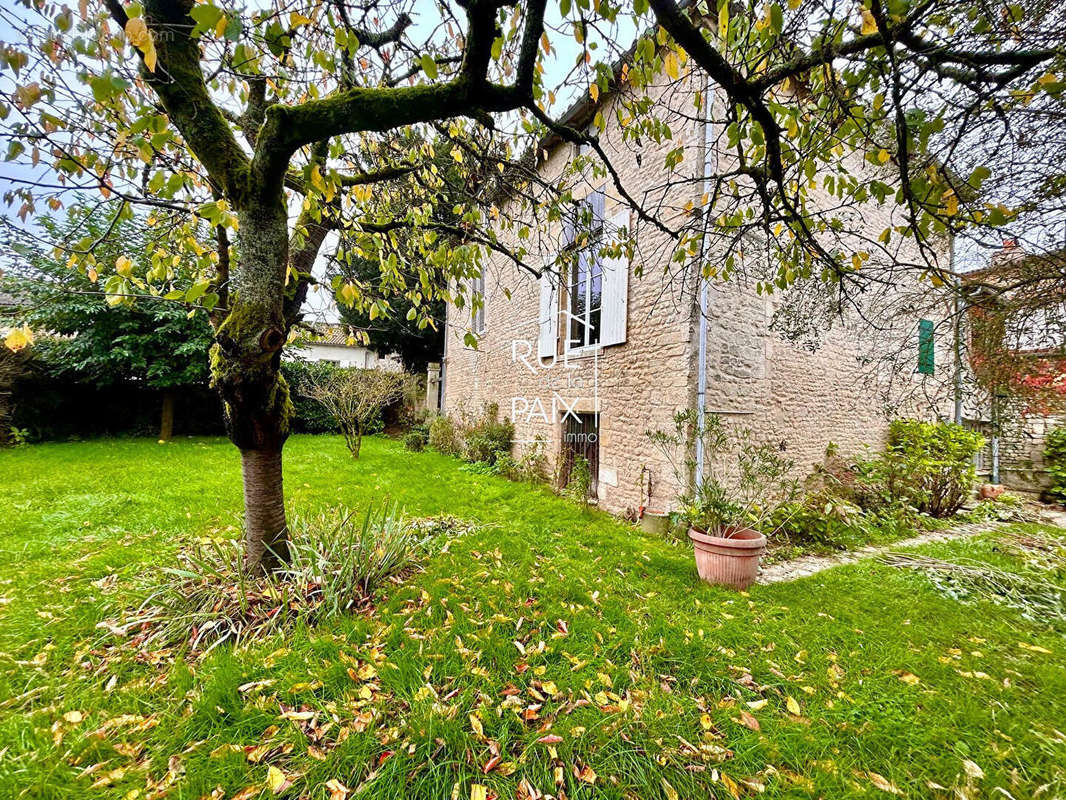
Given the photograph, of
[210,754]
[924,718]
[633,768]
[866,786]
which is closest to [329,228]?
[210,754]

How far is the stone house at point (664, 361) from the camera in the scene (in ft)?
15.3

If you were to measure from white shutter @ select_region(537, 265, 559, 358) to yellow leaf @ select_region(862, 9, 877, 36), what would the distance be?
5008mm

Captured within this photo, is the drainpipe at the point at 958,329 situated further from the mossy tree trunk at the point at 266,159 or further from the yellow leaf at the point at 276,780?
the yellow leaf at the point at 276,780

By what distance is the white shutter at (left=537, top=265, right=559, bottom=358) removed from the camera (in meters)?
6.96

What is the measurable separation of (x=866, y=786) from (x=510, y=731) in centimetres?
156

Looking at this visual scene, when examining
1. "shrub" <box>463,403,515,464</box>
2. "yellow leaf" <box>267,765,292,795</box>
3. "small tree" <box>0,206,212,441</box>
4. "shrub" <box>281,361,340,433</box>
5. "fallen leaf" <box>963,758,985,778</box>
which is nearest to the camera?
"yellow leaf" <box>267,765,292,795</box>

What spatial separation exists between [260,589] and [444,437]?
25.7 ft

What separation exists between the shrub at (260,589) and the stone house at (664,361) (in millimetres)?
2883

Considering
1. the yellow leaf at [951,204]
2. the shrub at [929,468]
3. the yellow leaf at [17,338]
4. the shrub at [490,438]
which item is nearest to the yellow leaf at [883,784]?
the yellow leaf at [951,204]

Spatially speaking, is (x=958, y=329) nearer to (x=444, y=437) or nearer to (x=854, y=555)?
(x=854, y=555)

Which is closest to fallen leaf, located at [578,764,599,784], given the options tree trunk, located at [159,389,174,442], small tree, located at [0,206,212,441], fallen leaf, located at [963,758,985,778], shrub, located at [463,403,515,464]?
fallen leaf, located at [963,758,985,778]

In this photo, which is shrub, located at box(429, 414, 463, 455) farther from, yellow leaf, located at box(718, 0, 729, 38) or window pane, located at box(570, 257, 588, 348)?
yellow leaf, located at box(718, 0, 729, 38)

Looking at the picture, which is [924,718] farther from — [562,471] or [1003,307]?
[562,471]

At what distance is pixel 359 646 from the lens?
7.64 feet
